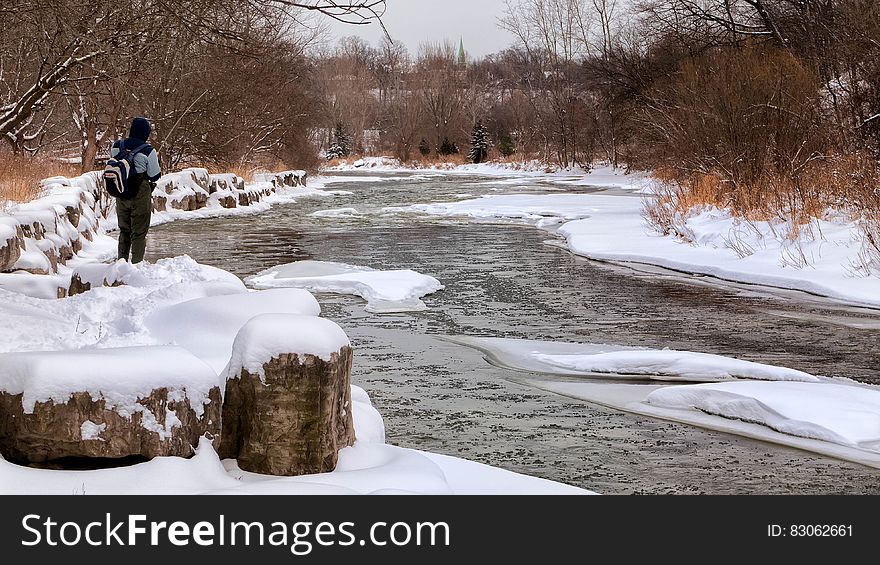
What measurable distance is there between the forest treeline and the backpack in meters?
0.92

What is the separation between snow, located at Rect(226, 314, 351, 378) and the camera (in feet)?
15.4

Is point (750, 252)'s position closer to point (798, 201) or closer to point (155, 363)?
point (798, 201)

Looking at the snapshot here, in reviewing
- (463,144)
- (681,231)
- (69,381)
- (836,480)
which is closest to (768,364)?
(836,480)

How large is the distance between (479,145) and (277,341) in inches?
2856

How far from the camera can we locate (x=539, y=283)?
13.9 metres

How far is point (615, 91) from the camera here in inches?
1441

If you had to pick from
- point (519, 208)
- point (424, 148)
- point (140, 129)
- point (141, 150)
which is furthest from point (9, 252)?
point (424, 148)

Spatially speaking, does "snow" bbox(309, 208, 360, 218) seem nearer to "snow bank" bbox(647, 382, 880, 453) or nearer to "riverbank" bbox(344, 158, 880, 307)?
"riverbank" bbox(344, 158, 880, 307)

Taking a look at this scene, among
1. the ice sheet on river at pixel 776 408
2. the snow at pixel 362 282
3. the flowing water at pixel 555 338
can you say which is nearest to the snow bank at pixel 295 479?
the flowing water at pixel 555 338

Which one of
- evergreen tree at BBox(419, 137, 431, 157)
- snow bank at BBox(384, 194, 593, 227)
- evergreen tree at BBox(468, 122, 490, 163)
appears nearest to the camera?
snow bank at BBox(384, 194, 593, 227)

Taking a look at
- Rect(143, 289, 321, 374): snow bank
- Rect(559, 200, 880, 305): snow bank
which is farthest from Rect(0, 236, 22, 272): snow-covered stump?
Rect(559, 200, 880, 305): snow bank

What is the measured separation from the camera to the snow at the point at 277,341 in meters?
4.69

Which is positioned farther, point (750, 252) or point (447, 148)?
point (447, 148)
